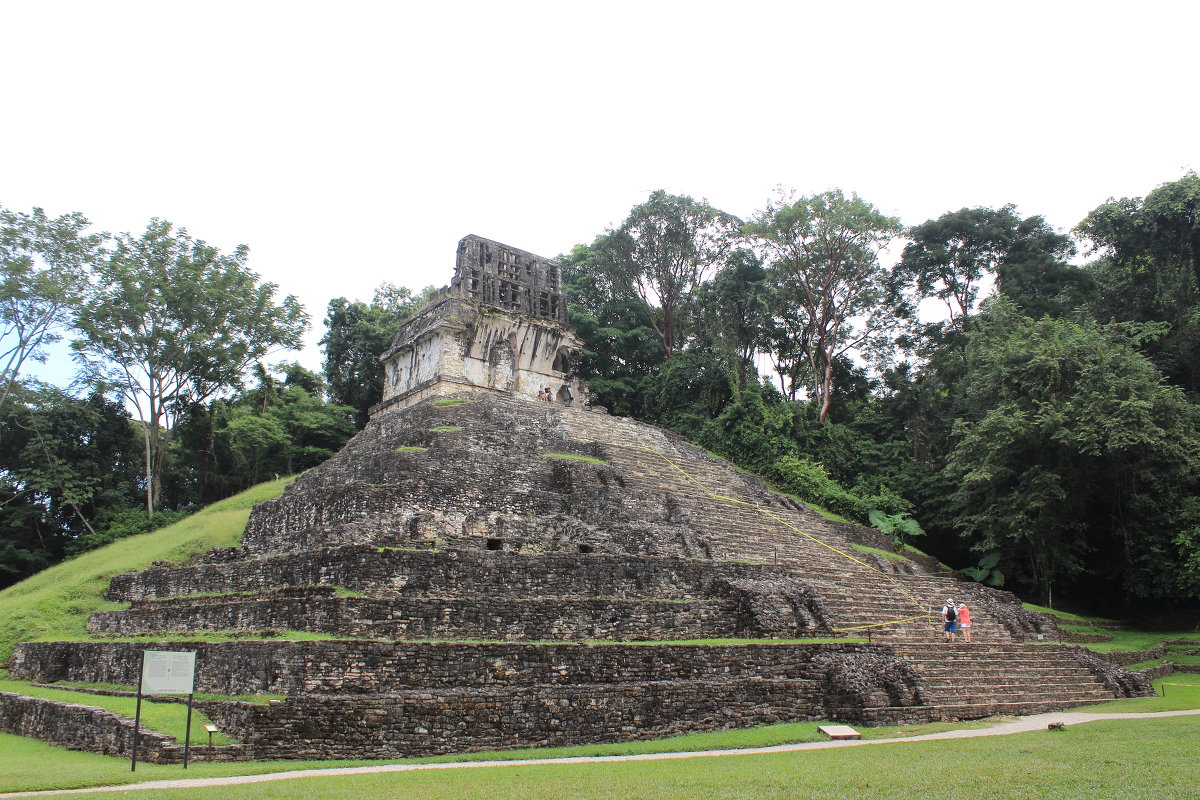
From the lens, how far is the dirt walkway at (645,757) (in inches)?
301

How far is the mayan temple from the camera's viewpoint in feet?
34.2

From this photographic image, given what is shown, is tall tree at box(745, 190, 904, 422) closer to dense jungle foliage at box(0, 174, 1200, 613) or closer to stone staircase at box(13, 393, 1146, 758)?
dense jungle foliage at box(0, 174, 1200, 613)

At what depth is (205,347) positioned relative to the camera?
96.8ft

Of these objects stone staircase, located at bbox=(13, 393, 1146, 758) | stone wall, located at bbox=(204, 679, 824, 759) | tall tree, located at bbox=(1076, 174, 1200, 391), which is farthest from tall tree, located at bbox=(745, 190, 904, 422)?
stone wall, located at bbox=(204, 679, 824, 759)

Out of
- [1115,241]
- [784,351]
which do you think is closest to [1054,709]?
[1115,241]

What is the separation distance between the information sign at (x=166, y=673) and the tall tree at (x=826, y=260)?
26.0 m

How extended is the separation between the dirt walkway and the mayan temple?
26.0 inches

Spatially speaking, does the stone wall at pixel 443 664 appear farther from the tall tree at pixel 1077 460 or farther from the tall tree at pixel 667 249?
the tall tree at pixel 667 249

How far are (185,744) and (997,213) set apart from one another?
34.0 m

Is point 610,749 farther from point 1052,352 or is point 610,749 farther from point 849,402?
point 849,402

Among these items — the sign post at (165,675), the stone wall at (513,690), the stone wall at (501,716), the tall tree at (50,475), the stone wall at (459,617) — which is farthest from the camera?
the tall tree at (50,475)

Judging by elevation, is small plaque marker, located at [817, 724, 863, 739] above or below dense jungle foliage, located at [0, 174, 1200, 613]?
below

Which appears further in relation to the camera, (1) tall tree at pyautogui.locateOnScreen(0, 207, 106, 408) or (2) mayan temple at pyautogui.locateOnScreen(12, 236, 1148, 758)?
(1) tall tree at pyautogui.locateOnScreen(0, 207, 106, 408)

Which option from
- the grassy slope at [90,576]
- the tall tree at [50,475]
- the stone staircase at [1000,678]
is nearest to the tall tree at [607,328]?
the grassy slope at [90,576]
